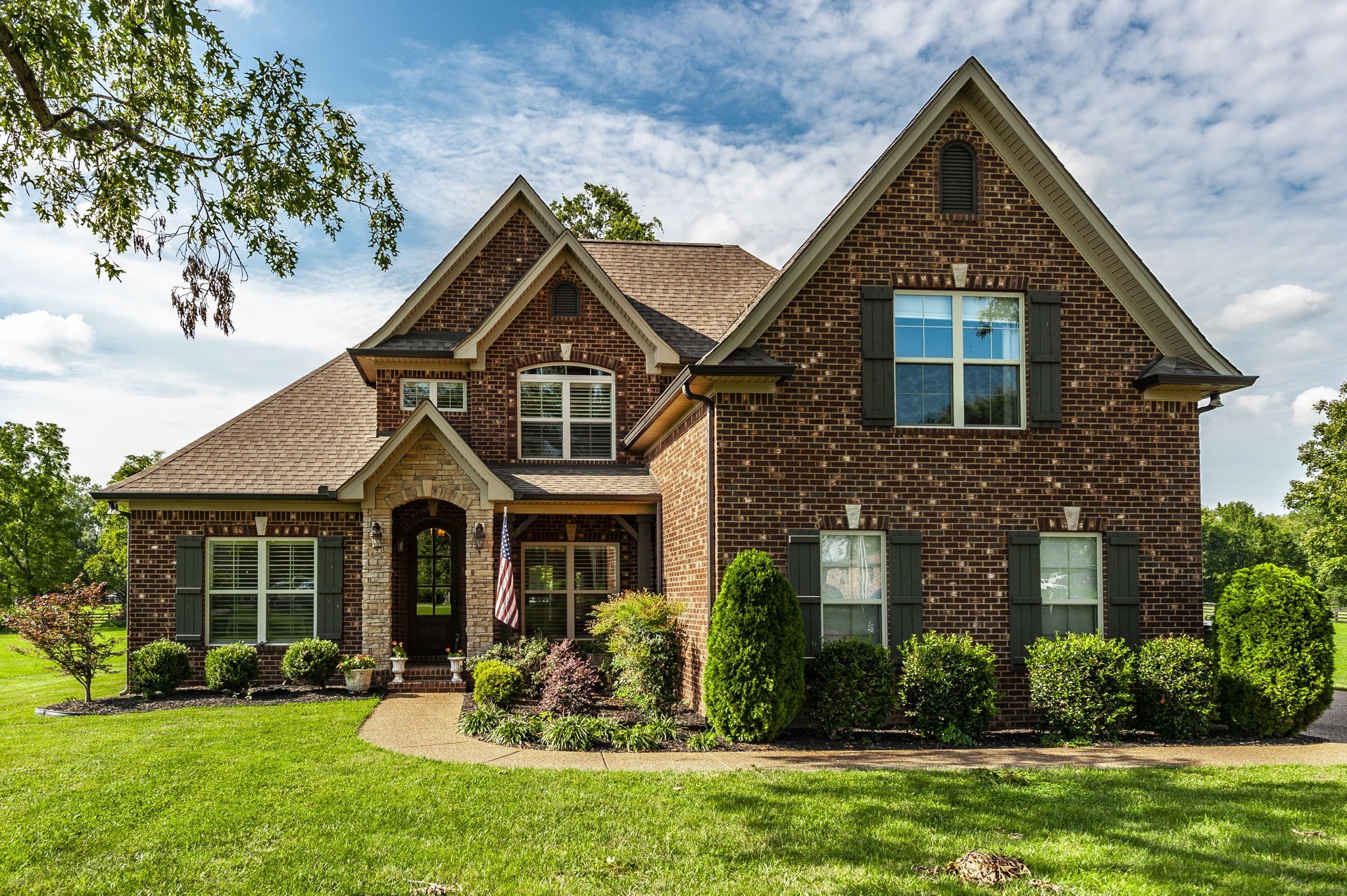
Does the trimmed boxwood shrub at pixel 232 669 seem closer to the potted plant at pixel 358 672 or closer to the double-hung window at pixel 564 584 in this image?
the potted plant at pixel 358 672

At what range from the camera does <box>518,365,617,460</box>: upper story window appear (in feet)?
55.1

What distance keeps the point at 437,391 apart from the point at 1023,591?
409 inches

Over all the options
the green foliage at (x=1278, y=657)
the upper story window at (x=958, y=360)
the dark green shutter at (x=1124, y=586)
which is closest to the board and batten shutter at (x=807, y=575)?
the upper story window at (x=958, y=360)

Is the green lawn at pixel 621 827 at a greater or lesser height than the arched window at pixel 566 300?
lesser

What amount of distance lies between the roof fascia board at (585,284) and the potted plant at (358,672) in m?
5.27

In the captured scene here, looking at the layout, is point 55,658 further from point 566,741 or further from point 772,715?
point 772,715

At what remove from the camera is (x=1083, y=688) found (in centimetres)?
1055

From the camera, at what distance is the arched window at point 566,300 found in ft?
55.5

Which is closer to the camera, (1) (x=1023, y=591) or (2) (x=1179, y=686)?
(2) (x=1179, y=686)

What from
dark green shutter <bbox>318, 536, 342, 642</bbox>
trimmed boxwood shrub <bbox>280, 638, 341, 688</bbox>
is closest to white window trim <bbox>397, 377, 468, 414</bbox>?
dark green shutter <bbox>318, 536, 342, 642</bbox>

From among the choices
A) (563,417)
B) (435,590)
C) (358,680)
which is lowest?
(358,680)

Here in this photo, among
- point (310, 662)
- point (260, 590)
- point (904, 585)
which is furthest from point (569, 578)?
point (904, 585)

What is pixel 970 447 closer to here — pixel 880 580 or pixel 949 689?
pixel 880 580

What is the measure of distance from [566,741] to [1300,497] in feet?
133
